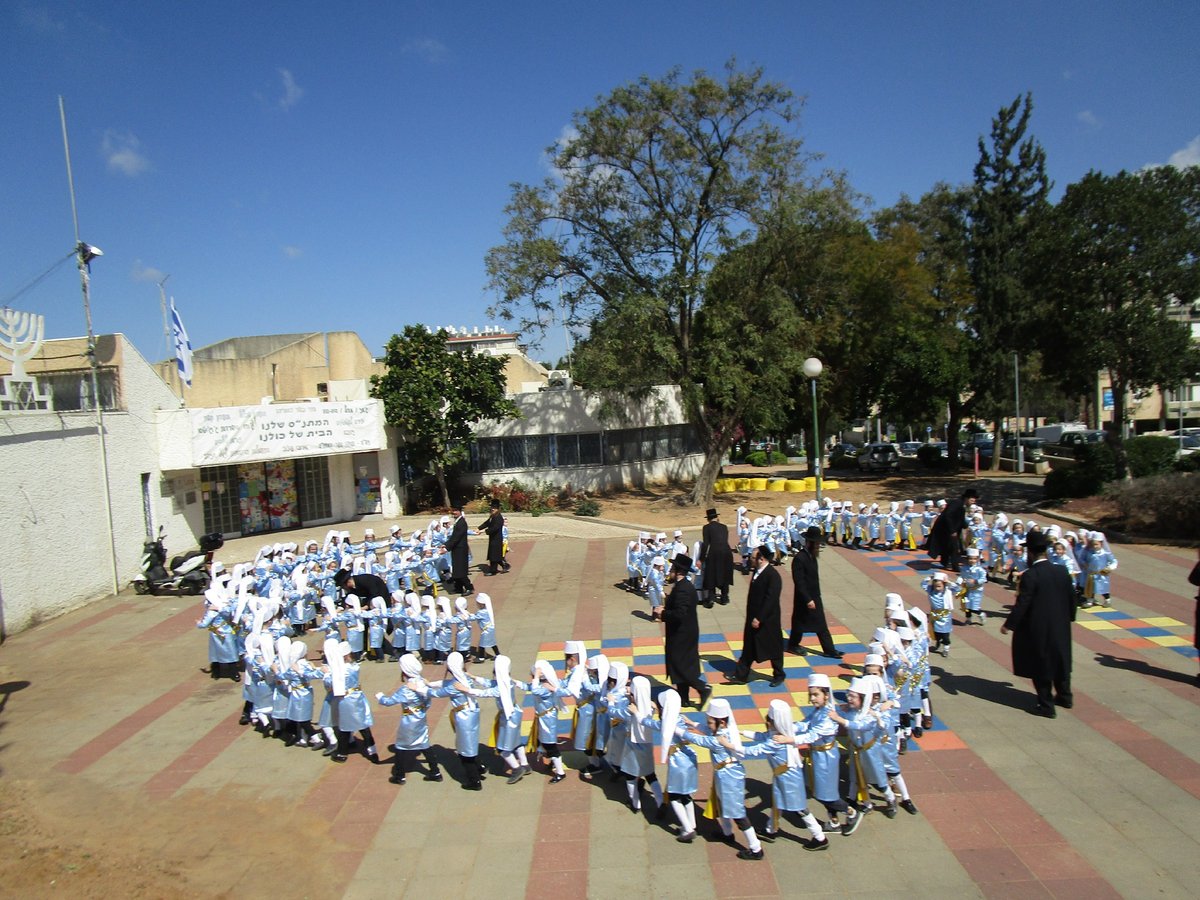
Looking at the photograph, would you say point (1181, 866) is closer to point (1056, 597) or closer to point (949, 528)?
point (1056, 597)

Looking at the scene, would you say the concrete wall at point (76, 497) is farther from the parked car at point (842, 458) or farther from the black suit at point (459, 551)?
the parked car at point (842, 458)

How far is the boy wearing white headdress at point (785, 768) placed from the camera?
5.49 meters

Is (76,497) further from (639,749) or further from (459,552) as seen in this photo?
(639,749)

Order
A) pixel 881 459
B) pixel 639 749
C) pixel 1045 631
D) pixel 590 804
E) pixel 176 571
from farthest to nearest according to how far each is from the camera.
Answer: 1. pixel 881 459
2. pixel 176 571
3. pixel 1045 631
4. pixel 590 804
5. pixel 639 749

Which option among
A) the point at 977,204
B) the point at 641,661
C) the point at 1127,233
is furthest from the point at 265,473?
the point at 977,204

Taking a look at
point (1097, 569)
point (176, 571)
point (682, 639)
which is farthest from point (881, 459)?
point (682, 639)

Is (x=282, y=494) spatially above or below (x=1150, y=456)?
above

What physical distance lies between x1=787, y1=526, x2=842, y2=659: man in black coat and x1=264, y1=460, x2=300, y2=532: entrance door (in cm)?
1575

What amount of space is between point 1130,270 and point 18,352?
2371 cm

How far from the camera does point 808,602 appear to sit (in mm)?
9461

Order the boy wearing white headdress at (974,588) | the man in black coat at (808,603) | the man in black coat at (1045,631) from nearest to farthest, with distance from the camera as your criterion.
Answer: the man in black coat at (1045,631) < the man in black coat at (808,603) < the boy wearing white headdress at (974,588)

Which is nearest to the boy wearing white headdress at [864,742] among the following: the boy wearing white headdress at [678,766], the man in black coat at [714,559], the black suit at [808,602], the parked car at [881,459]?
the boy wearing white headdress at [678,766]

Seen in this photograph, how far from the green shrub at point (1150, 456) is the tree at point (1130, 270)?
7.47 ft

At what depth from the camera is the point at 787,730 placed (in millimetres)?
5508
